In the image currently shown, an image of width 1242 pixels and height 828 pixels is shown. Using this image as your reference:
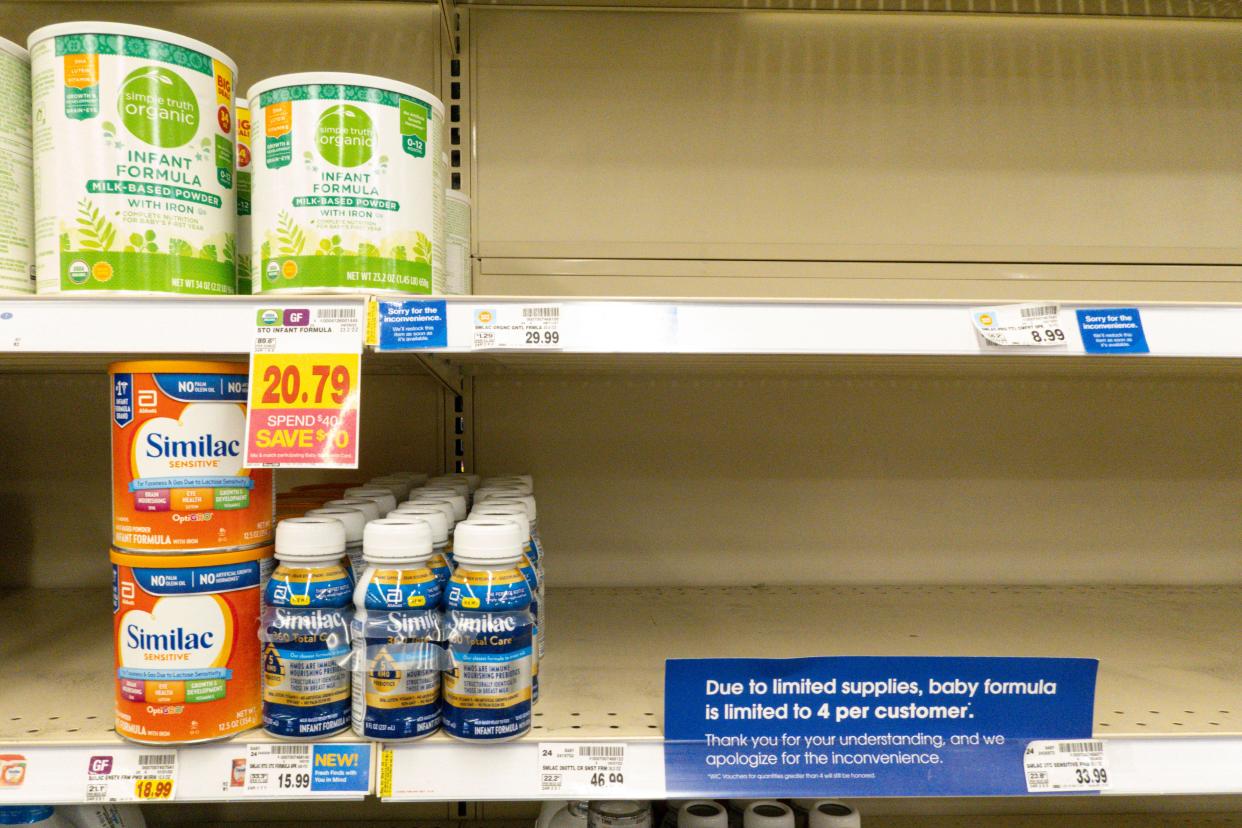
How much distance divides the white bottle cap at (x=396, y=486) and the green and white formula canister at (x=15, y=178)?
458 mm

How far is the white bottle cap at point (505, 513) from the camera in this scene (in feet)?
2.60

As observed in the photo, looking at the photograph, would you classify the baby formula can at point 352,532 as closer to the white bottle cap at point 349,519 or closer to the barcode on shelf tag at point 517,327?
the white bottle cap at point 349,519

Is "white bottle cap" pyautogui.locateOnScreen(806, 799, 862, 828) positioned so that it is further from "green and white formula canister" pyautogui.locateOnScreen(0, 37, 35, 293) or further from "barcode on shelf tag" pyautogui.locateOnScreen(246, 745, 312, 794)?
"green and white formula canister" pyautogui.locateOnScreen(0, 37, 35, 293)

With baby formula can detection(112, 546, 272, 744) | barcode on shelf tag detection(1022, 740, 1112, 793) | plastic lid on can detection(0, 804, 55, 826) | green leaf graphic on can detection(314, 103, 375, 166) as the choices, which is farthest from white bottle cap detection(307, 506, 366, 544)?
barcode on shelf tag detection(1022, 740, 1112, 793)

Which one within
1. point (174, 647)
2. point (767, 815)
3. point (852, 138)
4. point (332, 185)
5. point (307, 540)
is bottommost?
point (767, 815)

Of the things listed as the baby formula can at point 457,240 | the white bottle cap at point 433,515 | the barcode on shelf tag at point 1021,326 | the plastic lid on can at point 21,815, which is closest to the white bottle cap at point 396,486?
the white bottle cap at point 433,515

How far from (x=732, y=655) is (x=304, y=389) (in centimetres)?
62

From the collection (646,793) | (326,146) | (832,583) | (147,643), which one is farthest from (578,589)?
(326,146)

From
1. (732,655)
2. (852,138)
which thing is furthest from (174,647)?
(852,138)

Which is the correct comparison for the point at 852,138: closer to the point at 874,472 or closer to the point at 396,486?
the point at 874,472

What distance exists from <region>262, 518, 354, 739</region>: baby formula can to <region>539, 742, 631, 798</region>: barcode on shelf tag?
8.2 inches

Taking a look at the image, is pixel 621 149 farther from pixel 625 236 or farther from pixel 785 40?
pixel 785 40

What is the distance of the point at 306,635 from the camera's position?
0.72m

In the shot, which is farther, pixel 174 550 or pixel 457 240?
pixel 457 240
